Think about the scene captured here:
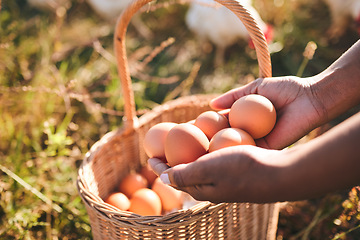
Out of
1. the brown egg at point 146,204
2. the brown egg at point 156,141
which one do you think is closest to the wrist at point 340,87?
the brown egg at point 156,141

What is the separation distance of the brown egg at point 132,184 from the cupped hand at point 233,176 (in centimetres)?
61

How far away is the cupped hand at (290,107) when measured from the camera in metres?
1.08

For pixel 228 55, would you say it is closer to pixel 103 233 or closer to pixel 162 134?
pixel 162 134

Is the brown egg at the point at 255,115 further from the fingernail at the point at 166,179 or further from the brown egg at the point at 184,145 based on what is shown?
the fingernail at the point at 166,179

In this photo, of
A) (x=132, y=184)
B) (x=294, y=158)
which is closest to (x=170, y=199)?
(x=132, y=184)

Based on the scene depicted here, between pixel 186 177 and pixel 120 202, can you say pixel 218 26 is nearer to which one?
pixel 120 202

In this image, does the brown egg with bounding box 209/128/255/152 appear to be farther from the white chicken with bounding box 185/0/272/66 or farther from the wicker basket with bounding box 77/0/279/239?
the white chicken with bounding box 185/0/272/66

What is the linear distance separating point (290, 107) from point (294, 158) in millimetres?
510

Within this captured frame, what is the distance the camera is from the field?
4.41 ft

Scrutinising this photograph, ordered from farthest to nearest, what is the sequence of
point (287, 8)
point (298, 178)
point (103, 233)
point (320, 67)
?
point (287, 8) → point (320, 67) → point (103, 233) → point (298, 178)

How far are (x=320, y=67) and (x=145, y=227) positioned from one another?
1.61 metres

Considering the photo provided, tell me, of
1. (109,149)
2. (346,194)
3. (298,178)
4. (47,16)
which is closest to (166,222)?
(298,178)

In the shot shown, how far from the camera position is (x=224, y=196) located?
2.38ft

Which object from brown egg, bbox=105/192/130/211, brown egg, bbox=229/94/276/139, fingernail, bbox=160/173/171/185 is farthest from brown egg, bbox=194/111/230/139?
brown egg, bbox=105/192/130/211
